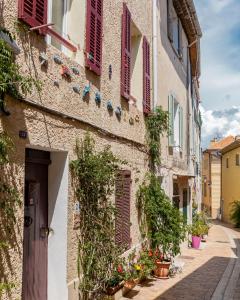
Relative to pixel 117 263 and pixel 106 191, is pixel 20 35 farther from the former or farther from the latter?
pixel 117 263

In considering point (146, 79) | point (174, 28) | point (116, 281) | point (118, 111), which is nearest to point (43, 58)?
point (118, 111)

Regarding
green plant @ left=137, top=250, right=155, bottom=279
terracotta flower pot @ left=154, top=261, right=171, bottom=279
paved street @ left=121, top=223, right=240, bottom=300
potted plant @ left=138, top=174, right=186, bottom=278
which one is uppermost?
potted plant @ left=138, top=174, right=186, bottom=278

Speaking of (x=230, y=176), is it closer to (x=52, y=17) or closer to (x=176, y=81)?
(x=176, y=81)

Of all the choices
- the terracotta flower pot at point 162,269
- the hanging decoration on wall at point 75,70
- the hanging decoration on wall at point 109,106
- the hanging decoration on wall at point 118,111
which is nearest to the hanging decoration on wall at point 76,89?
the hanging decoration on wall at point 75,70

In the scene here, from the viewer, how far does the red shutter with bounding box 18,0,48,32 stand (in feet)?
15.8

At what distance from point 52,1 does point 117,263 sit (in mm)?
4372

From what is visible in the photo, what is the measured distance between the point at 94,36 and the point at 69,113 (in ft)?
5.11

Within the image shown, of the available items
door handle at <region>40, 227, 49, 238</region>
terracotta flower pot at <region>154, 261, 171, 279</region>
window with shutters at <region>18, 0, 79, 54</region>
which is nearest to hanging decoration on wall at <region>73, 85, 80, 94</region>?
window with shutters at <region>18, 0, 79, 54</region>

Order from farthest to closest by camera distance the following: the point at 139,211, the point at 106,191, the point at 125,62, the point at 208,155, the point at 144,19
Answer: the point at 208,155
the point at 144,19
the point at 139,211
the point at 125,62
the point at 106,191

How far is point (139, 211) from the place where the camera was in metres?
9.66

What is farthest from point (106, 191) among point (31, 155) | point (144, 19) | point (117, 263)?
point (144, 19)

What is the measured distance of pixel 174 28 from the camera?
14.4m

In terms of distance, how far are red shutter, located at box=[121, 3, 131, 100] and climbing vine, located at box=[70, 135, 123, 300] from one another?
1.83 m

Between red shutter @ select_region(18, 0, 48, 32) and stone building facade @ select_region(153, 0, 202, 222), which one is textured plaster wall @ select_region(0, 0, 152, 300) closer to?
red shutter @ select_region(18, 0, 48, 32)
